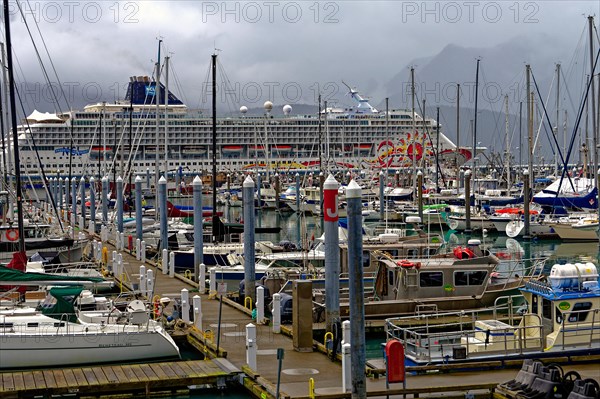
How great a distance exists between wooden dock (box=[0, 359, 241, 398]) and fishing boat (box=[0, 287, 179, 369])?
3.36ft

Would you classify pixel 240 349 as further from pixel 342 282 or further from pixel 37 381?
pixel 342 282

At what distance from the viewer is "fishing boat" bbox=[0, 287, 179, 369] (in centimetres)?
1953

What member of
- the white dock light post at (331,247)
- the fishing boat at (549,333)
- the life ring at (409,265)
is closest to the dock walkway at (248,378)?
the fishing boat at (549,333)

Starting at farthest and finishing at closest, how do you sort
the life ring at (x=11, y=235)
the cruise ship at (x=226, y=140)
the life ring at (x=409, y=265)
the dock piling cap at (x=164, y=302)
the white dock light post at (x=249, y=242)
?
the cruise ship at (x=226, y=140), the life ring at (x=11, y=235), the white dock light post at (x=249, y=242), the life ring at (x=409, y=265), the dock piling cap at (x=164, y=302)

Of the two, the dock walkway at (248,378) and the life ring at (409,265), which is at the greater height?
the life ring at (409,265)

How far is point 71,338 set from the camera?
19.7 metres

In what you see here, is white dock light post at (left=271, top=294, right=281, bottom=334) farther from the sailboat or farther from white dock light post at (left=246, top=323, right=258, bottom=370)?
white dock light post at (left=246, top=323, right=258, bottom=370)

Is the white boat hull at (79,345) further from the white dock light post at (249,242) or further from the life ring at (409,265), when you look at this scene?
the life ring at (409,265)

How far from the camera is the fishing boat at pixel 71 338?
19531 mm

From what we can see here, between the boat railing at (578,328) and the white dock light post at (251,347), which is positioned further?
the boat railing at (578,328)

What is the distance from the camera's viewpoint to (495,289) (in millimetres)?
26016

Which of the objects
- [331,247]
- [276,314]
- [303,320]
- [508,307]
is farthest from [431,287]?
[303,320]

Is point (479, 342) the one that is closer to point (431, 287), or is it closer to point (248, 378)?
point (248, 378)

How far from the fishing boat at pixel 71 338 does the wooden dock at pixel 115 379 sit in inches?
40.4
